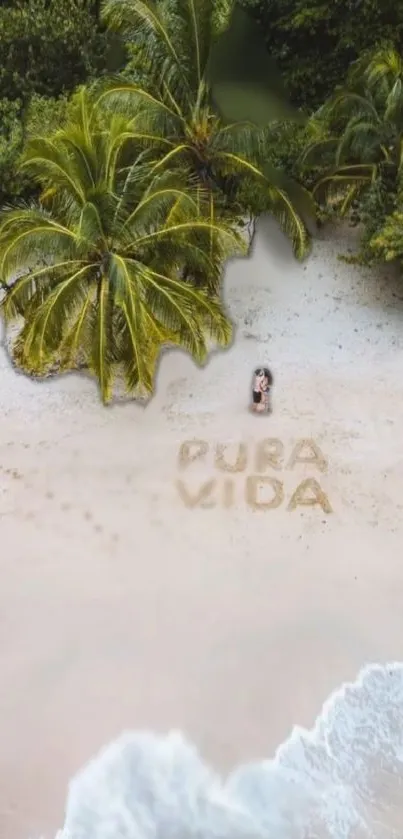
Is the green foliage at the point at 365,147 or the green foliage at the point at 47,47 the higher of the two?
the green foliage at the point at 47,47

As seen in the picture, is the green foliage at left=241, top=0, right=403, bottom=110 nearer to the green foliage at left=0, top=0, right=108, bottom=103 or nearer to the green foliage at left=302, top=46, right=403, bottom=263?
the green foliage at left=302, top=46, right=403, bottom=263

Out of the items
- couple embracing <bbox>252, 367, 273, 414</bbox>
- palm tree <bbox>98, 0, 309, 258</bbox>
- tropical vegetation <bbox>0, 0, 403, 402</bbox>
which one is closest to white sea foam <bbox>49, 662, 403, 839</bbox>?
couple embracing <bbox>252, 367, 273, 414</bbox>

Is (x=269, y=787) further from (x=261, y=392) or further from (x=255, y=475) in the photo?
(x=261, y=392)

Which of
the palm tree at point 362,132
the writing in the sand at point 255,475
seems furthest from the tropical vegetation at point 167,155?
the writing in the sand at point 255,475

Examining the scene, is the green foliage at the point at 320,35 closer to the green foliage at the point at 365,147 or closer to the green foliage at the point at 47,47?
the green foliage at the point at 365,147

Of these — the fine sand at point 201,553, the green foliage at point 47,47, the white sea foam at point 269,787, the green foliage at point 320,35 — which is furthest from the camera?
the green foliage at point 47,47
